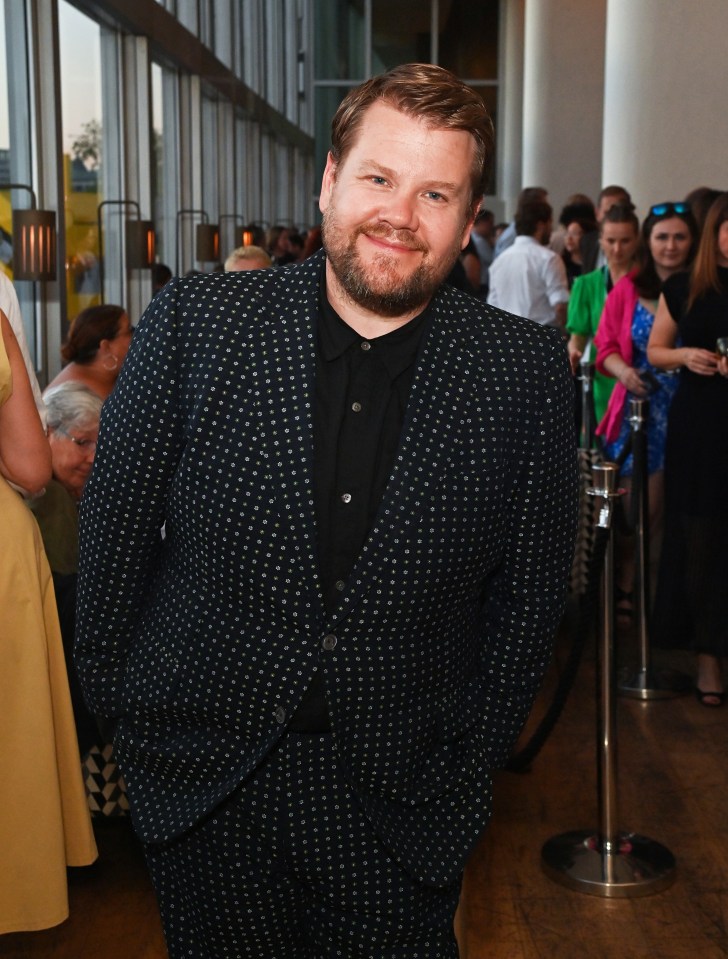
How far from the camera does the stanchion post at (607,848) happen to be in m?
3.41

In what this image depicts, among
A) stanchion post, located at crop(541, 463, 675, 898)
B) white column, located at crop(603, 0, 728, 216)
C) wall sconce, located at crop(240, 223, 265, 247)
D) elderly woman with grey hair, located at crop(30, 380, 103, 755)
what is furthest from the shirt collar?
wall sconce, located at crop(240, 223, 265, 247)

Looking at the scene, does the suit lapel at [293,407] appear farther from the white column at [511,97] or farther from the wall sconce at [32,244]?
the white column at [511,97]

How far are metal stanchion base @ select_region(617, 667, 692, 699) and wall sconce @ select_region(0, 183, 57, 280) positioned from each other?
322 cm

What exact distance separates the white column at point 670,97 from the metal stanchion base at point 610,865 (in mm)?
3980

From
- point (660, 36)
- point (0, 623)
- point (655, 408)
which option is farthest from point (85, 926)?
point (660, 36)

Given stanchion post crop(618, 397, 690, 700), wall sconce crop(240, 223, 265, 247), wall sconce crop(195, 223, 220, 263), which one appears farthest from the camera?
wall sconce crop(240, 223, 265, 247)

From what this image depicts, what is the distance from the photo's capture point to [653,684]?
16.5ft

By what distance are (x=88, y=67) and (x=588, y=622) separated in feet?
25.3

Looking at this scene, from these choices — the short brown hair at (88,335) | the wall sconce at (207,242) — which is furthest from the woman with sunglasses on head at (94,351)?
the wall sconce at (207,242)

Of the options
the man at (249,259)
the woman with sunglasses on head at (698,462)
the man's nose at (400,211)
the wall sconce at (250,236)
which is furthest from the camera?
the wall sconce at (250,236)

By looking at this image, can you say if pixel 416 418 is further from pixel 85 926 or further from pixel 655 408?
pixel 655 408

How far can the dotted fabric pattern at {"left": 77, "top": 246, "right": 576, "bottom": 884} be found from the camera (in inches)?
67.7

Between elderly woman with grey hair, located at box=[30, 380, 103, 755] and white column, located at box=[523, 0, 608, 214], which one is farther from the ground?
white column, located at box=[523, 0, 608, 214]

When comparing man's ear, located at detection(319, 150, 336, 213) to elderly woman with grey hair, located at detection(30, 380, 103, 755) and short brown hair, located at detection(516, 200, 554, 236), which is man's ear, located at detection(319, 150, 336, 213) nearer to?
elderly woman with grey hair, located at detection(30, 380, 103, 755)
